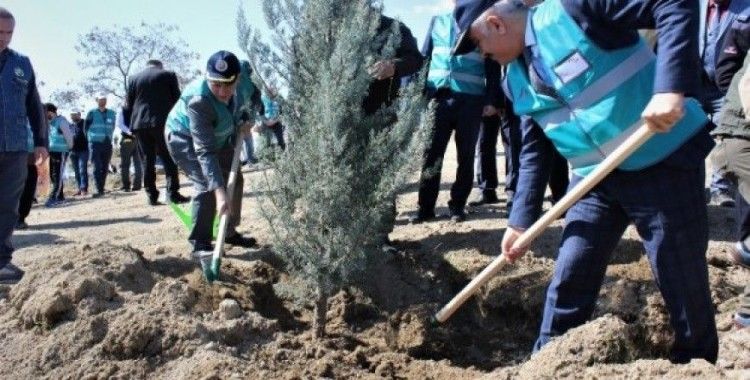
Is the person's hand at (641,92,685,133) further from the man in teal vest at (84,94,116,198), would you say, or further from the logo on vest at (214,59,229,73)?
the man in teal vest at (84,94,116,198)

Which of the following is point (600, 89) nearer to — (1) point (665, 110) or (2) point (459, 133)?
(1) point (665, 110)

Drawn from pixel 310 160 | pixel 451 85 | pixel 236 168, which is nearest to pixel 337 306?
pixel 310 160

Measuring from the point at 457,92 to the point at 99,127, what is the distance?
30.4 ft

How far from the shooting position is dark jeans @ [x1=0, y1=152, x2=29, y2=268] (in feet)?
17.1

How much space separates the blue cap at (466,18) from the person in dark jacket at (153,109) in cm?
613

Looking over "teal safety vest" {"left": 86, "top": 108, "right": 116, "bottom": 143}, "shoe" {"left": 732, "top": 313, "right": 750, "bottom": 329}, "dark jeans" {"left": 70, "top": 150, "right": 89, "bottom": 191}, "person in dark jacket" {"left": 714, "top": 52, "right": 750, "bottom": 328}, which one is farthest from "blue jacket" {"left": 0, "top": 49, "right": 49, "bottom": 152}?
"dark jeans" {"left": 70, "top": 150, "right": 89, "bottom": 191}

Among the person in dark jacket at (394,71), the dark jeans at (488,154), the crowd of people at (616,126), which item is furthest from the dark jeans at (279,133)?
the dark jeans at (488,154)

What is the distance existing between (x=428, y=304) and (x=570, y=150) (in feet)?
6.53

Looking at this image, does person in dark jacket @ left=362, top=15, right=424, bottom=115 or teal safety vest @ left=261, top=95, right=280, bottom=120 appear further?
person in dark jacket @ left=362, top=15, right=424, bottom=115

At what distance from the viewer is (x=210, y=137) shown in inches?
208

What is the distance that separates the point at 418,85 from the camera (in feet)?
14.2

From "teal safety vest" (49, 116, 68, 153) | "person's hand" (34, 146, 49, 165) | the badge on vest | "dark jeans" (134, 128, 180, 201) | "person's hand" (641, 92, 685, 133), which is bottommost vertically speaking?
"teal safety vest" (49, 116, 68, 153)

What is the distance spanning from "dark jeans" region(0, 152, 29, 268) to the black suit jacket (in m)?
3.42

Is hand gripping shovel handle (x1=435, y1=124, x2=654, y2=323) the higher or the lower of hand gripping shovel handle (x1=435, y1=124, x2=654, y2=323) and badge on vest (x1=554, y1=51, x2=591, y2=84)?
the lower
